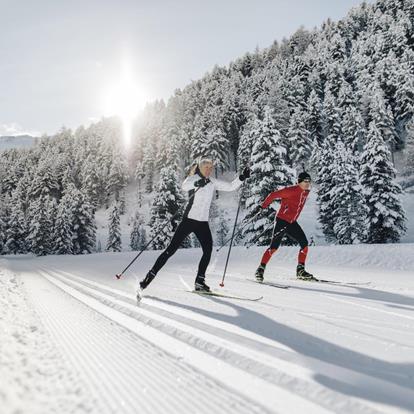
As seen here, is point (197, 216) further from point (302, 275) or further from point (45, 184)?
point (45, 184)

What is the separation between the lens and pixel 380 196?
107 ft

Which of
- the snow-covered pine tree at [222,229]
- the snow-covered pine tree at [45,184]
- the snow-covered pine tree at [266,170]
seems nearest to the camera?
the snow-covered pine tree at [266,170]

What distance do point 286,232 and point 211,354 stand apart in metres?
5.18

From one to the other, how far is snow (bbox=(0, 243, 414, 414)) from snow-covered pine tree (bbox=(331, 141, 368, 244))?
32.0m

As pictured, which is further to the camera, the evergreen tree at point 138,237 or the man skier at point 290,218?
the evergreen tree at point 138,237

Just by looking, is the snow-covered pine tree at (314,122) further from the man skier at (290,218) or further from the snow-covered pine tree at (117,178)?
the man skier at (290,218)

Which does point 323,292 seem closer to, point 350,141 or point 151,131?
point 350,141

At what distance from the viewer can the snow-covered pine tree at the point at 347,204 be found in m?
36.0

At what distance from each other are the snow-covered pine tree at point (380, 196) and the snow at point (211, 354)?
94.4 feet

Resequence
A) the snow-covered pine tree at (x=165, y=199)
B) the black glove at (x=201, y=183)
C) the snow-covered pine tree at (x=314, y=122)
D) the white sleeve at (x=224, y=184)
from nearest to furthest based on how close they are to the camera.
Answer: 1. the black glove at (x=201, y=183)
2. the white sleeve at (x=224, y=184)
3. the snow-covered pine tree at (x=165, y=199)
4. the snow-covered pine tree at (x=314, y=122)

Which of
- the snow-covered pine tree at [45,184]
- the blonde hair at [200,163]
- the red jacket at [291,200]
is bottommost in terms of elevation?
the red jacket at [291,200]

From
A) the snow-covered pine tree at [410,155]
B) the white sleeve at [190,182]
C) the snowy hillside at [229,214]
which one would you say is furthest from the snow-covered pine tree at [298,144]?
the white sleeve at [190,182]

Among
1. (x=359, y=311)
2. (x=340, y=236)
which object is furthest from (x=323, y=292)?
(x=340, y=236)

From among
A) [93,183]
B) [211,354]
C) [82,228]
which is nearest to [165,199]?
[82,228]
